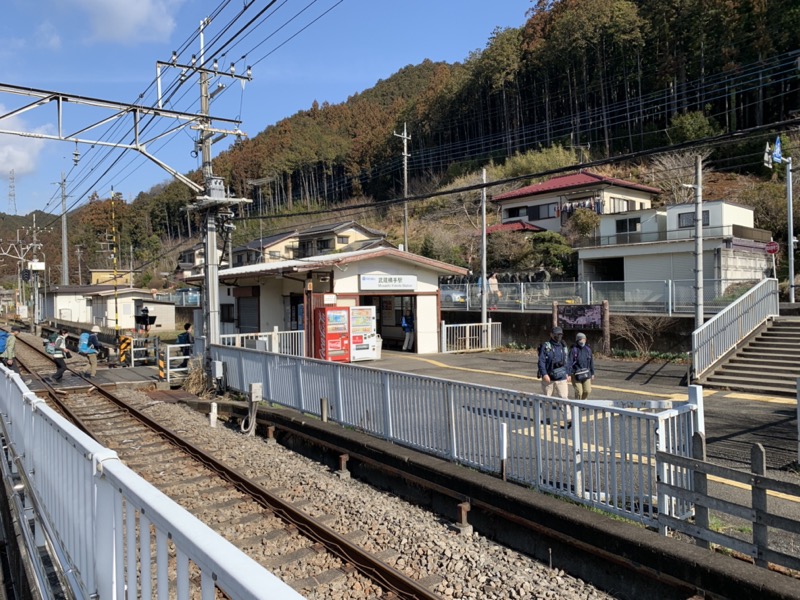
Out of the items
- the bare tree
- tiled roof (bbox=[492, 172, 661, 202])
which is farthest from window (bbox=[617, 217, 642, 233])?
the bare tree

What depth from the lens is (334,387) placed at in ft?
34.2

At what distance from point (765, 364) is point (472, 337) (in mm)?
11427

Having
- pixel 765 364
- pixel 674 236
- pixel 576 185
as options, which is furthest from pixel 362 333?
pixel 576 185

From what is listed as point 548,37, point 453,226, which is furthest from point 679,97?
point 453,226

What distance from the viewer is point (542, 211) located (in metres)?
46.8

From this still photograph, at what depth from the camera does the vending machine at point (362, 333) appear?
19.6 meters

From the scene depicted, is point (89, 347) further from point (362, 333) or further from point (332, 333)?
point (362, 333)

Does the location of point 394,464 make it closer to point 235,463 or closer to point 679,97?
point 235,463

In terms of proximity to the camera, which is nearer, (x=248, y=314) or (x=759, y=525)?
(x=759, y=525)

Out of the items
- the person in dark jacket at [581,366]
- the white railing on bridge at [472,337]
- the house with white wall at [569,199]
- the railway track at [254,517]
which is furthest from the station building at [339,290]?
the house with white wall at [569,199]

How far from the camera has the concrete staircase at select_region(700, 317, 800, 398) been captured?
46.9 ft

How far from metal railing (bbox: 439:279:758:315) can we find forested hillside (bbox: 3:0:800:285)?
985 centimetres

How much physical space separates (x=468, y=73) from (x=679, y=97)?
2997 centimetres

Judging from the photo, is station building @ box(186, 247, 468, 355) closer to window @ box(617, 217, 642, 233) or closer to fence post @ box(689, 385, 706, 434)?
fence post @ box(689, 385, 706, 434)
